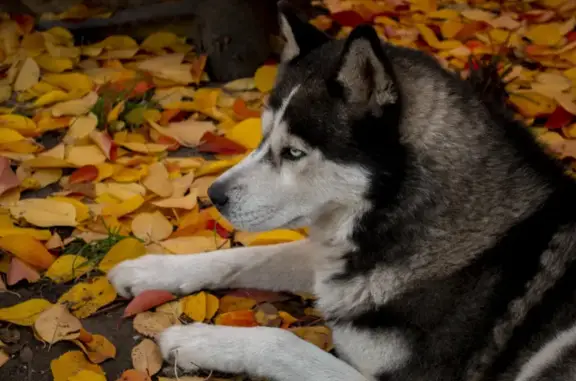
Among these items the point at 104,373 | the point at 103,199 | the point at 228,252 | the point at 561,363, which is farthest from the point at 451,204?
the point at 103,199

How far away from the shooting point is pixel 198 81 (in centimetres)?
552

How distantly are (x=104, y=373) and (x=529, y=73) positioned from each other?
383 cm

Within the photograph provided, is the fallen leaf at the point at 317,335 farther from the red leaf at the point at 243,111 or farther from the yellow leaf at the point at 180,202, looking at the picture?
the red leaf at the point at 243,111

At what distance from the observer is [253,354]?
3.15 meters

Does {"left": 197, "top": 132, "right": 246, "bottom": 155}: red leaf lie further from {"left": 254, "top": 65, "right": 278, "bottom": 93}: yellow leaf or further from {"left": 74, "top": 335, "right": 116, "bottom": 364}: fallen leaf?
{"left": 74, "top": 335, "right": 116, "bottom": 364}: fallen leaf

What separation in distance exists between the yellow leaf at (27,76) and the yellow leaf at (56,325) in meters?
2.35

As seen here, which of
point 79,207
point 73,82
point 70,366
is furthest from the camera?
point 73,82

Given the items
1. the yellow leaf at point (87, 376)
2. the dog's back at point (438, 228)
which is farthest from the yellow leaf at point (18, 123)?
the dog's back at point (438, 228)

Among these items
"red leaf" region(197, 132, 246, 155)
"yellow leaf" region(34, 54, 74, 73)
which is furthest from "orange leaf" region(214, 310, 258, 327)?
"yellow leaf" region(34, 54, 74, 73)

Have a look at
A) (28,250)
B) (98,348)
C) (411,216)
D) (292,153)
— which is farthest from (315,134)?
(28,250)

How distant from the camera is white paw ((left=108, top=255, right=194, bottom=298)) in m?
3.60

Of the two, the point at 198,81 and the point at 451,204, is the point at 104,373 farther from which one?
the point at 198,81

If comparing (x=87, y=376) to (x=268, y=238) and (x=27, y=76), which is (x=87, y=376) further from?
(x=27, y=76)

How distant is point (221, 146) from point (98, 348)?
1.85 meters
